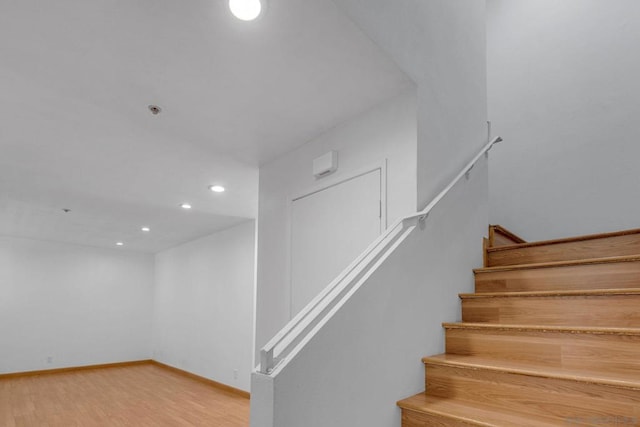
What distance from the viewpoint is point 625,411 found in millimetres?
1485

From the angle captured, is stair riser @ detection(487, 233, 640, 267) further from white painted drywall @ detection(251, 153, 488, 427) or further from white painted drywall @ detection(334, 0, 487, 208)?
white painted drywall @ detection(334, 0, 487, 208)

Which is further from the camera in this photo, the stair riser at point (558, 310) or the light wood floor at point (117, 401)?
the light wood floor at point (117, 401)

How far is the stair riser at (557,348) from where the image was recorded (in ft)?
5.56

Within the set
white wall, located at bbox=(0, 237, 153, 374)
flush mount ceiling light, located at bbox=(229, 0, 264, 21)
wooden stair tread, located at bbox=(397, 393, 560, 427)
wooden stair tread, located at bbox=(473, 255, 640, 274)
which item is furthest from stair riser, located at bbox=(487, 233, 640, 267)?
white wall, located at bbox=(0, 237, 153, 374)

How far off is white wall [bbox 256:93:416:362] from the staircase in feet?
2.54

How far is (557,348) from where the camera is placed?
1856 millimetres

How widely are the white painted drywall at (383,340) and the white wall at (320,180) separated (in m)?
0.34

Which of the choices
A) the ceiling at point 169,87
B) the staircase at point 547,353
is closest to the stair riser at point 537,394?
the staircase at point 547,353

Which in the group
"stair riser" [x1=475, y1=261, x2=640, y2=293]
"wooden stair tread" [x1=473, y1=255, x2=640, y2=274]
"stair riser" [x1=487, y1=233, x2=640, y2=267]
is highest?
"stair riser" [x1=487, y1=233, x2=640, y2=267]

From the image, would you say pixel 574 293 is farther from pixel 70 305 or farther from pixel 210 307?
pixel 70 305

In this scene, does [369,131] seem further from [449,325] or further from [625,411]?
[625,411]

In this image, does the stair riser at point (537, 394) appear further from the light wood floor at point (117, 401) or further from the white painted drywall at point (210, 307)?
the white painted drywall at point (210, 307)

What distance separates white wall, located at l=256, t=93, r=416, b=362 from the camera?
2354 millimetres

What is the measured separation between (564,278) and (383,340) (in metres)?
1.22
